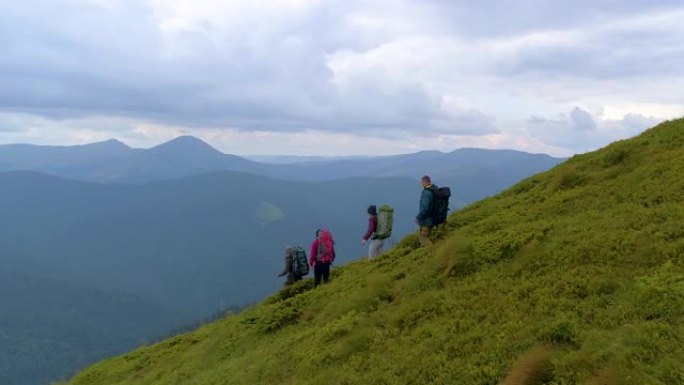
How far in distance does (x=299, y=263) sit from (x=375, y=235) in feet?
11.3

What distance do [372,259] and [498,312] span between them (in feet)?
36.4

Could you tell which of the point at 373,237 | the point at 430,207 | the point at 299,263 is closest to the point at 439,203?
the point at 430,207

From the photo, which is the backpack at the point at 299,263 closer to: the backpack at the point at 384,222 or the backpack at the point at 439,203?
the backpack at the point at 384,222

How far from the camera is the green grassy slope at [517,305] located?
335 inches

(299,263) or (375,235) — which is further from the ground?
(375,235)

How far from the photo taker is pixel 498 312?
429 inches

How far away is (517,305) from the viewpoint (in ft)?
35.8

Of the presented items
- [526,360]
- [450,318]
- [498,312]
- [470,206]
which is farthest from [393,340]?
[470,206]

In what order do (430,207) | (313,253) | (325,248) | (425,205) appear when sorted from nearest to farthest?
(425,205) → (430,207) → (325,248) → (313,253)

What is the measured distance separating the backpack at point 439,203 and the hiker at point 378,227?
335 centimetres

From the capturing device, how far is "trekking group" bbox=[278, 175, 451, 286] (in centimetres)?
1825

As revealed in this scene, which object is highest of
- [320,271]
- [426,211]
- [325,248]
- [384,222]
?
[426,211]

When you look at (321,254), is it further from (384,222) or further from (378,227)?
(384,222)

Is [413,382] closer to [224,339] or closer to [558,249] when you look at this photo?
[558,249]
